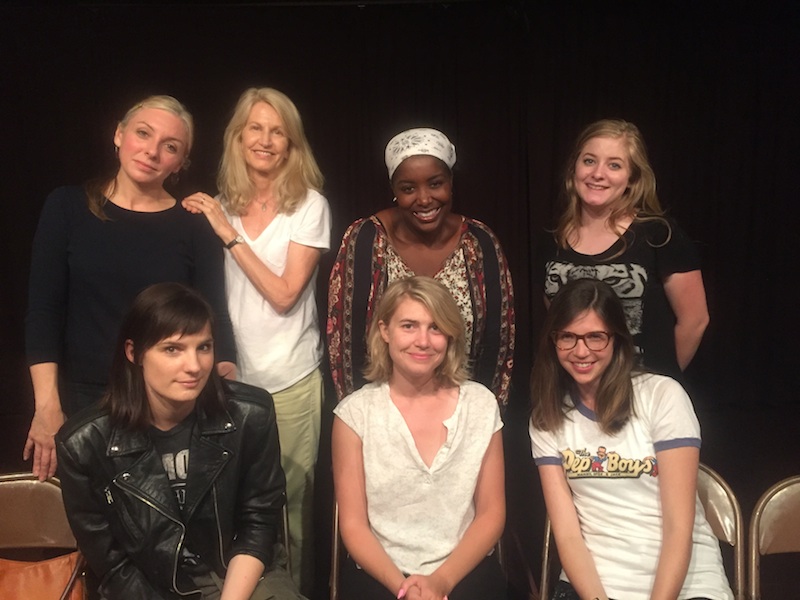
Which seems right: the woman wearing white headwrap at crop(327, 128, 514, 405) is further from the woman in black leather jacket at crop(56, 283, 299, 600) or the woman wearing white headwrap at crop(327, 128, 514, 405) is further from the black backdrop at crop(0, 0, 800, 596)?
the black backdrop at crop(0, 0, 800, 596)

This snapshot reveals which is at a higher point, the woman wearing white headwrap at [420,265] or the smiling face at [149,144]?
the smiling face at [149,144]

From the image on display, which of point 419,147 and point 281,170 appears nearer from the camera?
point 419,147

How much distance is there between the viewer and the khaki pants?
2539 millimetres

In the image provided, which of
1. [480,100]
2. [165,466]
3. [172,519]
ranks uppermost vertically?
[480,100]

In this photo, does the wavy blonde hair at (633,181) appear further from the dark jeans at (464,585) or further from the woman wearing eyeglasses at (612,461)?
the dark jeans at (464,585)

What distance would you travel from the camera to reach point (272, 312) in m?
2.47

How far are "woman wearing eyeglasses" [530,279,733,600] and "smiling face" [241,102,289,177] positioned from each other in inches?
39.7

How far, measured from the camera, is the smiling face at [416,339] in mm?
2156

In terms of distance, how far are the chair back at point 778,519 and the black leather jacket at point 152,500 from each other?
1.37 metres

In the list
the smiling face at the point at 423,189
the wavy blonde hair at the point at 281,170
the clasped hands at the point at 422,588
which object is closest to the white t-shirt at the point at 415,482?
the clasped hands at the point at 422,588

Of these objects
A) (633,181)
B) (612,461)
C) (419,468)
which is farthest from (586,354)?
(633,181)

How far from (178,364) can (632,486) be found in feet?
4.10

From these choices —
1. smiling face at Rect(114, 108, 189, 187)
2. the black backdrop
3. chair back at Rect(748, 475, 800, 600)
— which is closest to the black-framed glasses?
chair back at Rect(748, 475, 800, 600)

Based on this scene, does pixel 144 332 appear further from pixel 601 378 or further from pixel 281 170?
pixel 601 378
